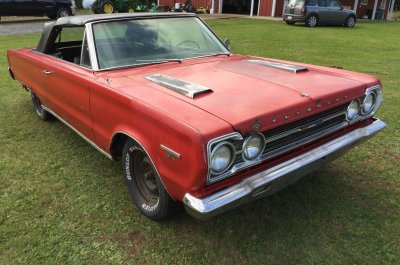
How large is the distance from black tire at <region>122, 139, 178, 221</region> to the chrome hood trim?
1.58 ft

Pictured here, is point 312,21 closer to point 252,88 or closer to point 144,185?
point 252,88

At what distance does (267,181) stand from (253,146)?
231 millimetres

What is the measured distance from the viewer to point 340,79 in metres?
3.06

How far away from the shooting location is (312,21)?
18750 millimetres

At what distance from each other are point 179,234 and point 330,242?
108 centimetres

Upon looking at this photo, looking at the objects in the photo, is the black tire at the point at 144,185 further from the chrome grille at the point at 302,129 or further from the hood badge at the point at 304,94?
the hood badge at the point at 304,94

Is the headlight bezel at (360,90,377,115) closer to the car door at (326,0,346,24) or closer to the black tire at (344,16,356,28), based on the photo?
the car door at (326,0,346,24)

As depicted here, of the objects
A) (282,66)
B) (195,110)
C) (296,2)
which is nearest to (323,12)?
(296,2)

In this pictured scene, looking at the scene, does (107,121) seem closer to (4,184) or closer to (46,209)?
(46,209)

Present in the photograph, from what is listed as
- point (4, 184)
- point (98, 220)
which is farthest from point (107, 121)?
point (4, 184)

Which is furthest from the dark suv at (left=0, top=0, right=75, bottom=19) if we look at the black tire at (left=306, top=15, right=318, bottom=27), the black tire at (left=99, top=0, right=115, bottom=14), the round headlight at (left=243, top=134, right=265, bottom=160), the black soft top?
the round headlight at (left=243, top=134, right=265, bottom=160)

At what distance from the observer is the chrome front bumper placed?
7.04ft

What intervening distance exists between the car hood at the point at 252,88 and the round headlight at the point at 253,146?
84 millimetres

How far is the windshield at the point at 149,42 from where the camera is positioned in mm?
3340
